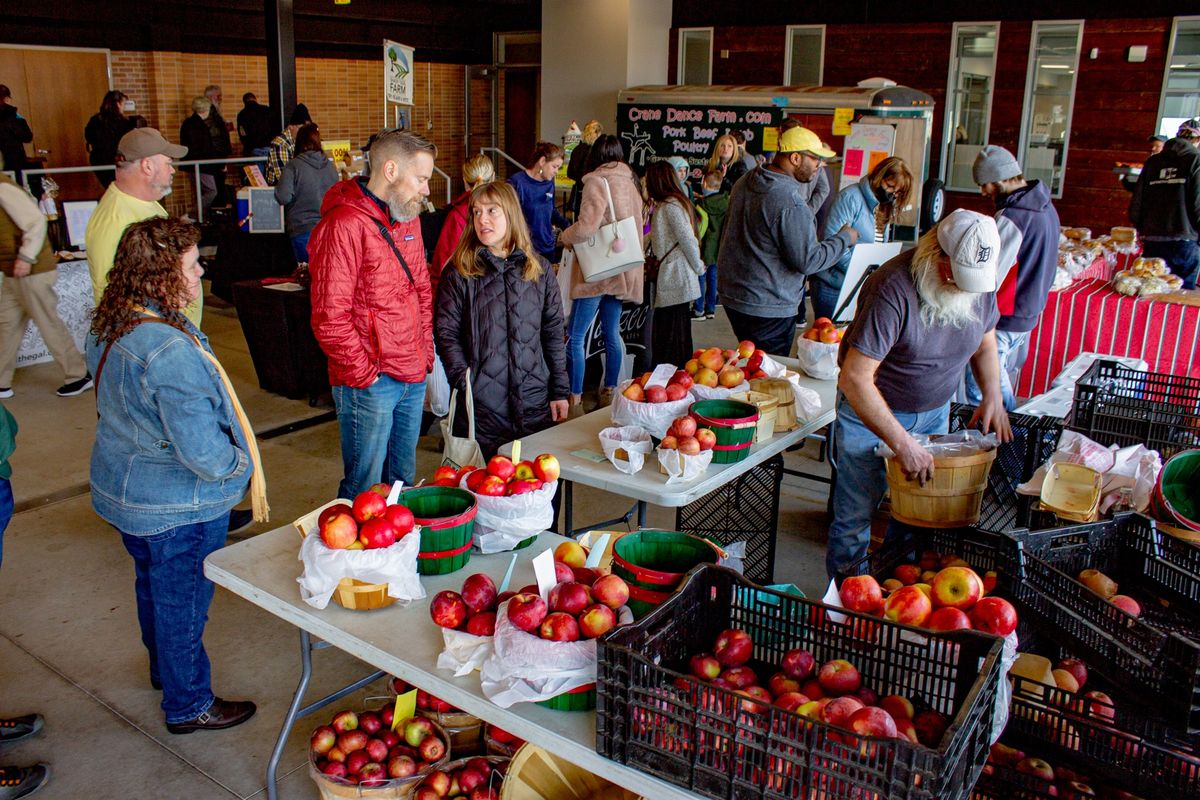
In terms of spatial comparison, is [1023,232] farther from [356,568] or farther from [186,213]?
[186,213]

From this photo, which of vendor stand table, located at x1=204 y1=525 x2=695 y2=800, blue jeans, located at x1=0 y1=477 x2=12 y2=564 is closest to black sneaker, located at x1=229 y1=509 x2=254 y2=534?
blue jeans, located at x1=0 y1=477 x2=12 y2=564

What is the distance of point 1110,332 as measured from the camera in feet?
19.2

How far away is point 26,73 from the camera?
12117 mm

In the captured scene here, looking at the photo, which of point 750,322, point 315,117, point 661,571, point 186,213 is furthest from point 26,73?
point 661,571

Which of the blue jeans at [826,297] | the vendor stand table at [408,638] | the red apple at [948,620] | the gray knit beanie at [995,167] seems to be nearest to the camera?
the vendor stand table at [408,638]

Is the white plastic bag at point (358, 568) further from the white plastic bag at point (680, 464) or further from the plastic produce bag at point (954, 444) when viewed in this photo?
the plastic produce bag at point (954, 444)

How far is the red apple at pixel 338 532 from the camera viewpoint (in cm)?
223

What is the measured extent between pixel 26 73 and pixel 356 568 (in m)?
12.6

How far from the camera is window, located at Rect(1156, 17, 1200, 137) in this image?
10.8 m

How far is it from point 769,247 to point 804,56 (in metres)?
9.73

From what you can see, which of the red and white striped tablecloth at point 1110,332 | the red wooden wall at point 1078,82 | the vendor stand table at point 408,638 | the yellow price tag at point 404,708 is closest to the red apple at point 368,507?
the vendor stand table at point 408,638

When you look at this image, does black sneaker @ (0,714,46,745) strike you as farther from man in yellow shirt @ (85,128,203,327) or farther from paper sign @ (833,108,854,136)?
paper sign @ (833,108,854,136)

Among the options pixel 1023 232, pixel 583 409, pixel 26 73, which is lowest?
pixel 583 409

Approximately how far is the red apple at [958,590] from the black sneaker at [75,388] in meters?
5.93
